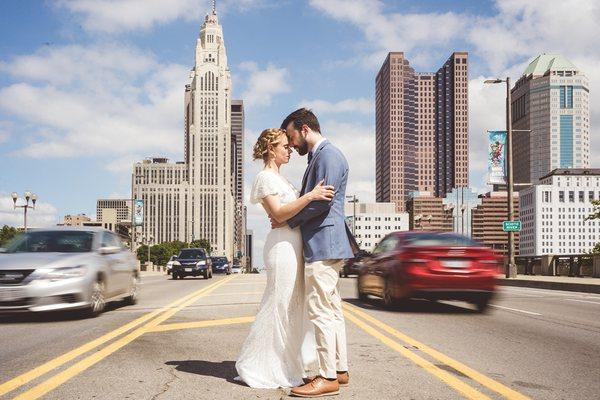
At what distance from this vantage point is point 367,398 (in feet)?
15.3

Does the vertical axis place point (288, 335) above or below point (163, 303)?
above

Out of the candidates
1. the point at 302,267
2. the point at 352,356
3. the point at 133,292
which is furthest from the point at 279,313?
the point at 133,292

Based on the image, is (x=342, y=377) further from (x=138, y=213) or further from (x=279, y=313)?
(x=138, y=213)

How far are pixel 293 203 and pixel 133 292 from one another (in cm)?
970

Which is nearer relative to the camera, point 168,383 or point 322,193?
point 322,193

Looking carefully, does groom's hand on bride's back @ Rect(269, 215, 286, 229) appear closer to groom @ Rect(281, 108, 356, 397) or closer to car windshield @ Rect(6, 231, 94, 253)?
groom @ Rect(281, 108, 356, 397)

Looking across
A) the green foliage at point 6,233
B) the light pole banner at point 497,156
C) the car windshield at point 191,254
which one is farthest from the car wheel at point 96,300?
the green foliage at point 6,233

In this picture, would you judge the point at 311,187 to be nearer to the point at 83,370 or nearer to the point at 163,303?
the point at 83,370

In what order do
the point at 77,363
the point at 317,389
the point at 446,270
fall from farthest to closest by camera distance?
the point at 446,270 < the point at 77,363 < the point at 317,389

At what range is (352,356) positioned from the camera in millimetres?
6594

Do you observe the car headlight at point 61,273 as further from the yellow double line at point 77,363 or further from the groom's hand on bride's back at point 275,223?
the groom's hand on bride's back at point 275,223

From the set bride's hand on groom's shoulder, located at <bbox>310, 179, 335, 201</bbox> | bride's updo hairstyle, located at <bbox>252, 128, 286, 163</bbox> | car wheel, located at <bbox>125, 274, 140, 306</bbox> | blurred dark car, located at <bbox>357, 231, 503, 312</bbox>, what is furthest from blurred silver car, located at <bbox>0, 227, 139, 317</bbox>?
bride's hand on groom's shoulder, located at <bbox>310, 179, 335, 201</bbox>

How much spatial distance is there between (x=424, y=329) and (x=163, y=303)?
22.1ft

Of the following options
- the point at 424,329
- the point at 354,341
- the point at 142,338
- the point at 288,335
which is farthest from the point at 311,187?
the point at 424,329
